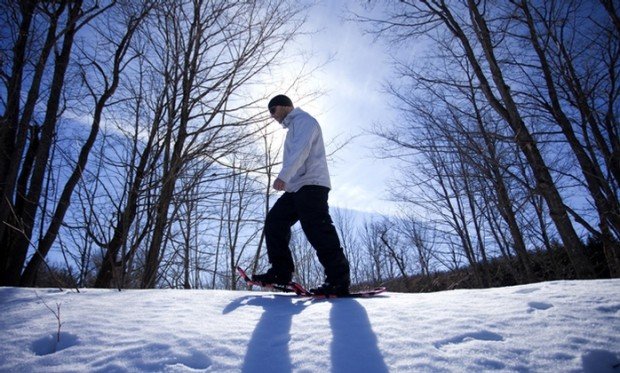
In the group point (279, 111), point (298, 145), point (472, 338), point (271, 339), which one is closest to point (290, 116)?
point (279, 111)

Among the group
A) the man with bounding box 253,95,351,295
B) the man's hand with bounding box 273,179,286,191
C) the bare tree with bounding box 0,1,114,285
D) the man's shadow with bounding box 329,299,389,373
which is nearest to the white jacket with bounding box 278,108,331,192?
the man with bounding box 253,95,351,295

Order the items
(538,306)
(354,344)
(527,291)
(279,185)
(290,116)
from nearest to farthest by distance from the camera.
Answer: (354,344)
(538,306)
(527,291)
(279,185)
(290,116)

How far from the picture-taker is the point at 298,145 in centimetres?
261

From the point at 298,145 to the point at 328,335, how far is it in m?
1.62

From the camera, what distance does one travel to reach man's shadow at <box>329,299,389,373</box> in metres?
1.09

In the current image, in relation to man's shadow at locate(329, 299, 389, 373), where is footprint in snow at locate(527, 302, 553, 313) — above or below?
above

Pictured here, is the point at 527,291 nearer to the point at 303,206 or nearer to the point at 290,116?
the point at 303,206

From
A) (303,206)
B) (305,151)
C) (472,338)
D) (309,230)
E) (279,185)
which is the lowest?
(472,338)

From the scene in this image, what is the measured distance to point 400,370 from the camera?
1054mm

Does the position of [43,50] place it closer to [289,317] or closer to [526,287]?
[289,317]

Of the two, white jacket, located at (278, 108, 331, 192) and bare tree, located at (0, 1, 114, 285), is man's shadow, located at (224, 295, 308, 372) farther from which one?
bare tree, located at (0, 1, 114, 285)

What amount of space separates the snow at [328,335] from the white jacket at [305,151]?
1.14m

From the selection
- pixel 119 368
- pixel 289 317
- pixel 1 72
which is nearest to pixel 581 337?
pixel 289 317

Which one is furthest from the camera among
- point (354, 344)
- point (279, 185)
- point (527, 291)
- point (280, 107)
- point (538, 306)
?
point (280, 107)
